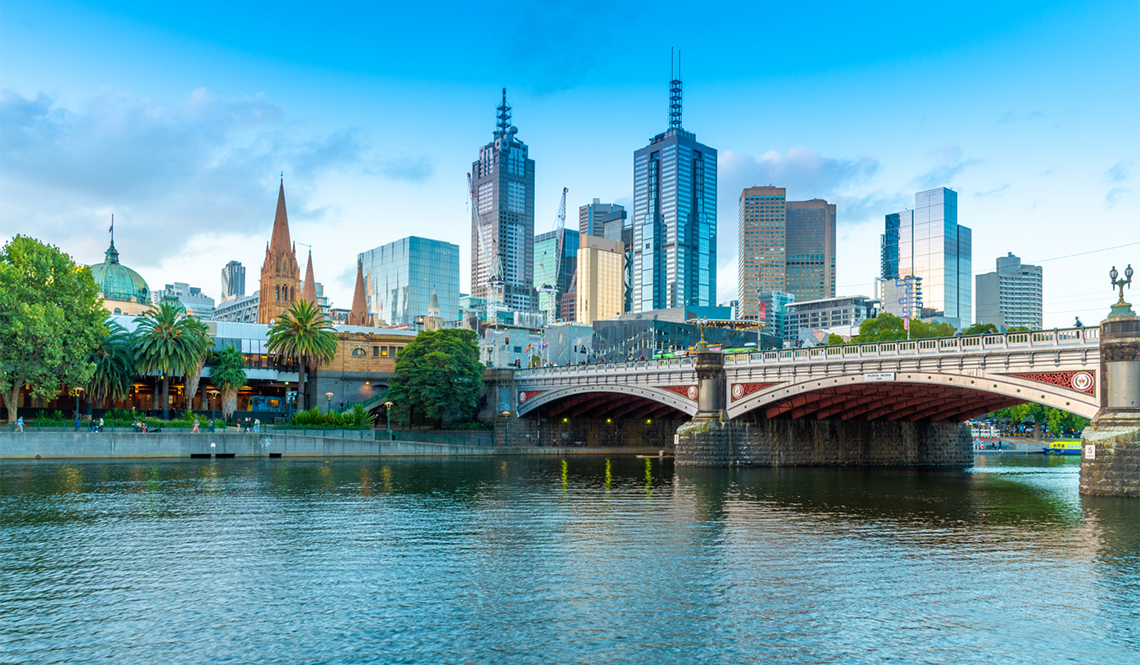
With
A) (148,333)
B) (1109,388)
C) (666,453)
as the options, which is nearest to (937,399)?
(1109,388)

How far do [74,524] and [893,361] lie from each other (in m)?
48.5

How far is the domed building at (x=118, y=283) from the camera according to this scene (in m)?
151

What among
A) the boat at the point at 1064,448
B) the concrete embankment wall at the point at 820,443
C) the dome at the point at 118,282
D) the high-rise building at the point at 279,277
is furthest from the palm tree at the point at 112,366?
the boat at the point at 1064,448

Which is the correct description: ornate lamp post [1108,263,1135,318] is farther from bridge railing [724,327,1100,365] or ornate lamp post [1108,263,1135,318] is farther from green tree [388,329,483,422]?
green tree [388,329,483,422]

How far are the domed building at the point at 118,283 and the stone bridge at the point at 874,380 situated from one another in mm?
92272

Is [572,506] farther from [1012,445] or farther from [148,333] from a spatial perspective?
[1012,445]

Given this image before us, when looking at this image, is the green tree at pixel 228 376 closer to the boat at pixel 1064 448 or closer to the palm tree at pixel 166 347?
the palm tree at pixel 166 347

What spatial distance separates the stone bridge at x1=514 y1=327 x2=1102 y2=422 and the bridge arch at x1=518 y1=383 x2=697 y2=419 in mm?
154

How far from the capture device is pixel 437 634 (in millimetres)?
18500

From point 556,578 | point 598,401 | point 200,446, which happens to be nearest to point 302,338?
point 200,446

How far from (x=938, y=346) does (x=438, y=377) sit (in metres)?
54.0

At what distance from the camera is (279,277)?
16638 centimetres

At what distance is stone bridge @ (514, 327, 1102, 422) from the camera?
49844 millimetres

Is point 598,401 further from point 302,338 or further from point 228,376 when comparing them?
point 228,376
